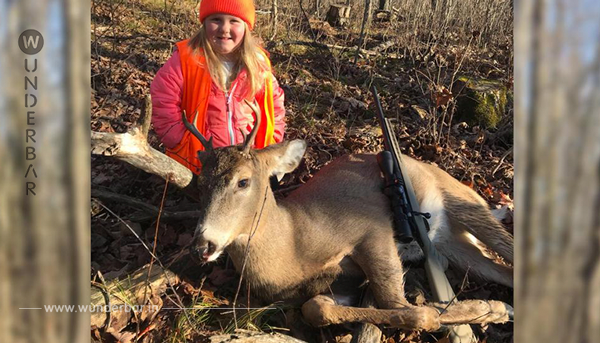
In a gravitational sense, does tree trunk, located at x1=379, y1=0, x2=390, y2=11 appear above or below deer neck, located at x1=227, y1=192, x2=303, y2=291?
above

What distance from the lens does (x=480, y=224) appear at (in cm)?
382

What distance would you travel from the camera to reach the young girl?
12.7 feet

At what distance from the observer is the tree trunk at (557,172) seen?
3.13ft

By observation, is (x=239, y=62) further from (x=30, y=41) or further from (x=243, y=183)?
(x=30, y=41)

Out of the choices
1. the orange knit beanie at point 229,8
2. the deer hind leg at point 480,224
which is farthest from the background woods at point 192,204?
the orange knit beanie at point 229,8

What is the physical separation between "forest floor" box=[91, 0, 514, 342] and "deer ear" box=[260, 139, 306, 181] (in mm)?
849

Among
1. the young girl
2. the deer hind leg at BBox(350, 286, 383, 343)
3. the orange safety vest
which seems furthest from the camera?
the orange safety vest

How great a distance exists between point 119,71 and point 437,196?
593 centimetres

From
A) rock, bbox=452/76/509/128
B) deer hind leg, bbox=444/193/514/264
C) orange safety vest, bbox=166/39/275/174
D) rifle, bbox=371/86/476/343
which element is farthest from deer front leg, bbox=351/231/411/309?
rock, bbox=452/76/509/128

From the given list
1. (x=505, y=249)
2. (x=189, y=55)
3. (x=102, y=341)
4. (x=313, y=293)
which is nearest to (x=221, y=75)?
(x=189, y=55)

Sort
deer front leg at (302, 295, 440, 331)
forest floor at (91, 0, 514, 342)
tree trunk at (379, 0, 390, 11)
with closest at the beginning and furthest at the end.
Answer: deer front leg at (302, 295, 440, 331) < forest floor at (91, 0, 514, 342) < tree trunk at (379, 0, 390, 11)

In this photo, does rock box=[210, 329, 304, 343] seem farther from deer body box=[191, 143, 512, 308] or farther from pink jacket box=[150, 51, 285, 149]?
pink jacket box=[150, 51, 285, 149]

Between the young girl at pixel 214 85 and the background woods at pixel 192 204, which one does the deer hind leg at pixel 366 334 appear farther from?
the young girl at pixel 214 85

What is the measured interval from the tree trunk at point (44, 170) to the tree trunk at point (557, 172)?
3.33 feet
